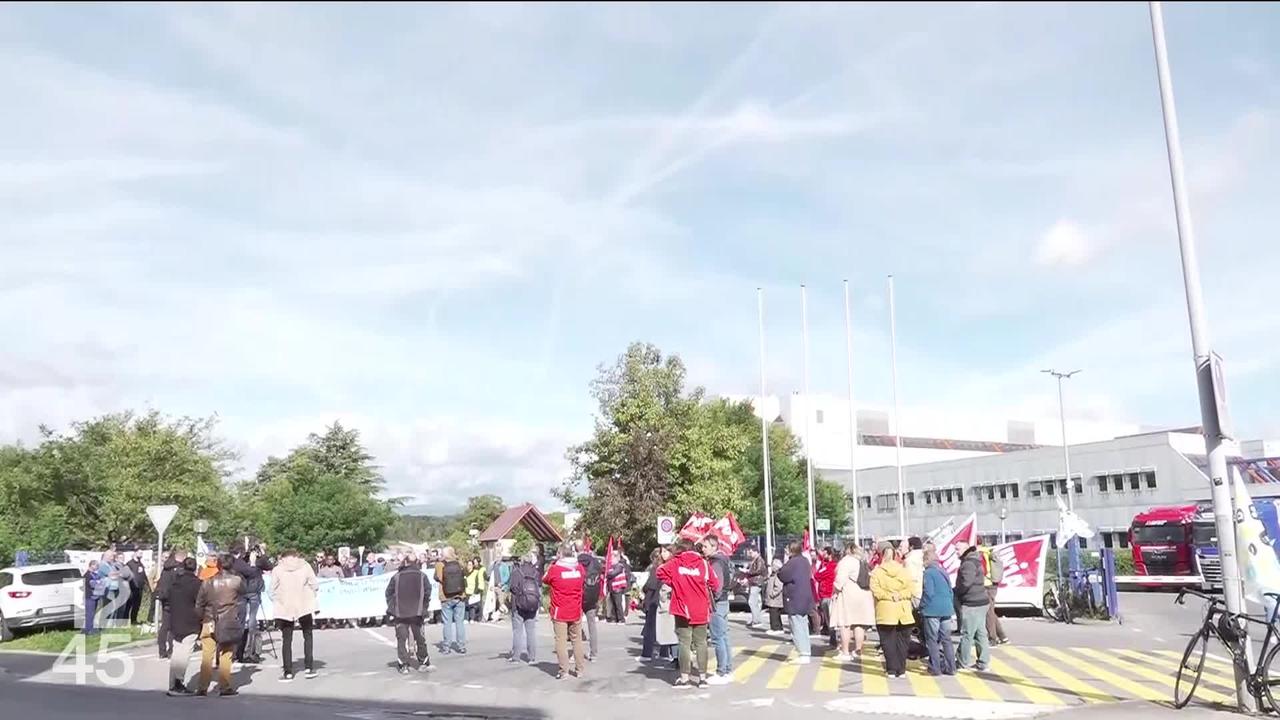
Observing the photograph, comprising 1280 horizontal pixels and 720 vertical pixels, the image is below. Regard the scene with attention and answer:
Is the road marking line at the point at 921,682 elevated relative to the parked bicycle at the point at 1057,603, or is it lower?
lower

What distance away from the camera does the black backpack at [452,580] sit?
1839 centimetres

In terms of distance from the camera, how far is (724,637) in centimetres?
1423

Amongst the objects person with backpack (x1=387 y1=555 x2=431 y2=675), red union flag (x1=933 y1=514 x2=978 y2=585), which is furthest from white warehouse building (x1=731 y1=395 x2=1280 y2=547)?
person with backpack (x1=387 y1=555 x2=431 y2=675)

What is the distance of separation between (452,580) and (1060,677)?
9968 mm

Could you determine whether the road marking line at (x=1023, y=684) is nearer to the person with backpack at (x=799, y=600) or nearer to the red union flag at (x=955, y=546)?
the person with backpack at (x=799, y=600)

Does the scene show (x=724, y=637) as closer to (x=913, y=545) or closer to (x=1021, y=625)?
(x=913, y=545)

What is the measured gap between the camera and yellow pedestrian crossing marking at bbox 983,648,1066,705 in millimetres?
11625

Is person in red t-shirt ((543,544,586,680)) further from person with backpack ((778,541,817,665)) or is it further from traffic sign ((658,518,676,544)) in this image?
traffic sign ((658,518,676,544))

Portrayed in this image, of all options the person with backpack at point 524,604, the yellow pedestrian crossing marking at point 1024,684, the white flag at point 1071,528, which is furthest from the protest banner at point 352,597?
the white flag at point 1071,528

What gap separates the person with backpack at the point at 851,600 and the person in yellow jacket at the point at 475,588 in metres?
12.1

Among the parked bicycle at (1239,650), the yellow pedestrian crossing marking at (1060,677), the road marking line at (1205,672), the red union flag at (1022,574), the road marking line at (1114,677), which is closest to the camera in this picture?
the parked bicycle at (1239,650)

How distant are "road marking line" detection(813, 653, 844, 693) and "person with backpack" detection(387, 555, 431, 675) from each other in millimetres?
5946

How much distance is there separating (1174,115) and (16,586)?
24.7m
